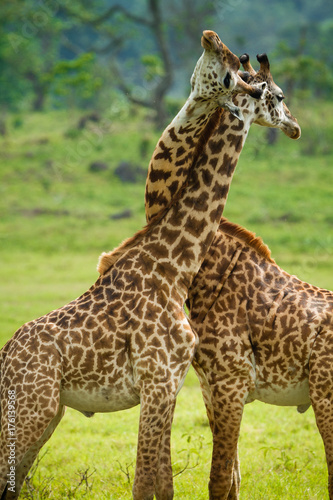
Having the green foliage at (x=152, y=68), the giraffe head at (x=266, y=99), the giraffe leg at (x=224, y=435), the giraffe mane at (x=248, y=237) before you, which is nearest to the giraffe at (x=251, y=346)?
the giraffe leg at (x=224, y=435)

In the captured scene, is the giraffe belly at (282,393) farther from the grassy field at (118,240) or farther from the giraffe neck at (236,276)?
the grassy field at (118,240)

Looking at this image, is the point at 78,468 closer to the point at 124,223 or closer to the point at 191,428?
the point at 191,428

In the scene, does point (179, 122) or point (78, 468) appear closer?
point (179, 122)

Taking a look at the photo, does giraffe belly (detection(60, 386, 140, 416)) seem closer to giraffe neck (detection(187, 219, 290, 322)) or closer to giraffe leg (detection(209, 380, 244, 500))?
giraffe leg (detection(209, 380, 244, 500))

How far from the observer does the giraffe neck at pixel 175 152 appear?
4.08 metres

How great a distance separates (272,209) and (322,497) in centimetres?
1239

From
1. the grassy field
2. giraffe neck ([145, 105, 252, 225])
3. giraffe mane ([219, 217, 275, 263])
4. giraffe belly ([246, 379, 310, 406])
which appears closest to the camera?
giraffe neck ([145, 105, 252, 225])

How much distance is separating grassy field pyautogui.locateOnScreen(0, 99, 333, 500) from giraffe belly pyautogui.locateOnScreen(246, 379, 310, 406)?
100 cm

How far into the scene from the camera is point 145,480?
13.2 feet

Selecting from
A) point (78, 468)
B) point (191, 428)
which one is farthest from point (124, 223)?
point (78, 468)

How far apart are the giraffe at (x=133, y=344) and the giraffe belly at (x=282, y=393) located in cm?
59

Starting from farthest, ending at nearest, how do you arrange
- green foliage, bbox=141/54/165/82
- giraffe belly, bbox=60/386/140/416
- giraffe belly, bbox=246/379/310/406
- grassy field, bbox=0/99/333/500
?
green foliage, bbox=141/54/165/82, grassy field, bbox=0/99/333/500, giraffe belly, bbox=246/379/310/406, giraffe belly, bbox=60/386/140/416

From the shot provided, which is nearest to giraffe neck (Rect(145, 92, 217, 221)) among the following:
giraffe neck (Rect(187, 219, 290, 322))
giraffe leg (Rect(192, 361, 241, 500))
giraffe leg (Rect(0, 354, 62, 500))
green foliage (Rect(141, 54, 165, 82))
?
giraffe neck (Rect(187, 219, 290, 322))

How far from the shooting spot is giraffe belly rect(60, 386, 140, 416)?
4129 millimetres
